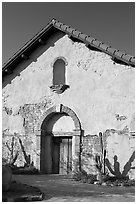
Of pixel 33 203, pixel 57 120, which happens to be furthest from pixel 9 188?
pixel 57 120

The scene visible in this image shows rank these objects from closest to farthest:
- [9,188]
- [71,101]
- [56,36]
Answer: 1. [9,188]
2. [71,101]
3. [56,36]

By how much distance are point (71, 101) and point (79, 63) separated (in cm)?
178

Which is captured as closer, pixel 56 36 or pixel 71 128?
pixel 71 128

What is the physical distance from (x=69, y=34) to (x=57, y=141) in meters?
5.09

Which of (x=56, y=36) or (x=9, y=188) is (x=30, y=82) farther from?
(x=9, y=188)

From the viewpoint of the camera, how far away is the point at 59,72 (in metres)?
13.4

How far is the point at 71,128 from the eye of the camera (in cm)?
1286

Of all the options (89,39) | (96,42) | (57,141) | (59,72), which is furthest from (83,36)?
(57,141)

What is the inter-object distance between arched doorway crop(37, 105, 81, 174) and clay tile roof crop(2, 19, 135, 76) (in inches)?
122

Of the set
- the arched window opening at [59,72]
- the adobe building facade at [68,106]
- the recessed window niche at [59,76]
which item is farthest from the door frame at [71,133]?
the arched window opening at [59,72]

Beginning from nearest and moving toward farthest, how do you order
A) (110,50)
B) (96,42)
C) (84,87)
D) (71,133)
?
1. (110,50)
2. (96,42)
3. (84,87)
4. (71,133)

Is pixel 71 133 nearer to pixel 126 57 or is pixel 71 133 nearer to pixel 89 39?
pixel 126 57

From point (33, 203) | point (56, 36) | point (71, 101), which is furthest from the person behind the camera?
point (56, 36)

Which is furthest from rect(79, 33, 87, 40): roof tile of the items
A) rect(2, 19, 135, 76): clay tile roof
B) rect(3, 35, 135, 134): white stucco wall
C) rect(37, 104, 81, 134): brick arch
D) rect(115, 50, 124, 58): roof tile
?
rect(37, 104, 81, 134): brick arch
